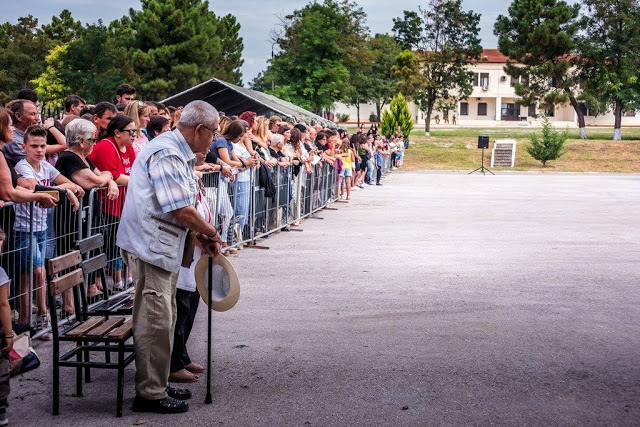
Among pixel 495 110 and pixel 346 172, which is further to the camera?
pixel 495 110

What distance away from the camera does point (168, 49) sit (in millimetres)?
56906

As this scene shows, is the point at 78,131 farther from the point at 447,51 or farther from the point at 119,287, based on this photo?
the point at 447,51

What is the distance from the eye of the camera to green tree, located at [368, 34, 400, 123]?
79.9 m

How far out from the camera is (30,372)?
20.5 feet

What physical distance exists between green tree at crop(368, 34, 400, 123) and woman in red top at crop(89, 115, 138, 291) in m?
71.3

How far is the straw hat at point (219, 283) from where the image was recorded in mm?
5656

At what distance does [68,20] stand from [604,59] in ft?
147

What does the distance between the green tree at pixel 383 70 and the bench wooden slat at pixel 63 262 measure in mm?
74231

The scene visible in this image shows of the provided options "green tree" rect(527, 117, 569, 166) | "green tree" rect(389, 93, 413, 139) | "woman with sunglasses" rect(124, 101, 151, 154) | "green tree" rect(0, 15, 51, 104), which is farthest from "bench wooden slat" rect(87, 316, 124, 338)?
"green tree" rect(0, 15, 51, 104)

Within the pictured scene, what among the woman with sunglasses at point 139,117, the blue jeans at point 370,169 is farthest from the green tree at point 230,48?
the woman with sunglasses at point 139,117

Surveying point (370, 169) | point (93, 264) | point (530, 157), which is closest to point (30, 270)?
point (93, 264)

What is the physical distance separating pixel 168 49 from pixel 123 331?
53.5 metres

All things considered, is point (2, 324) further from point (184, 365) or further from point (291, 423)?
point (291, 423)

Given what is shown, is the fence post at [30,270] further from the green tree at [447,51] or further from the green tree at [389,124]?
the green tree at [447,51]
